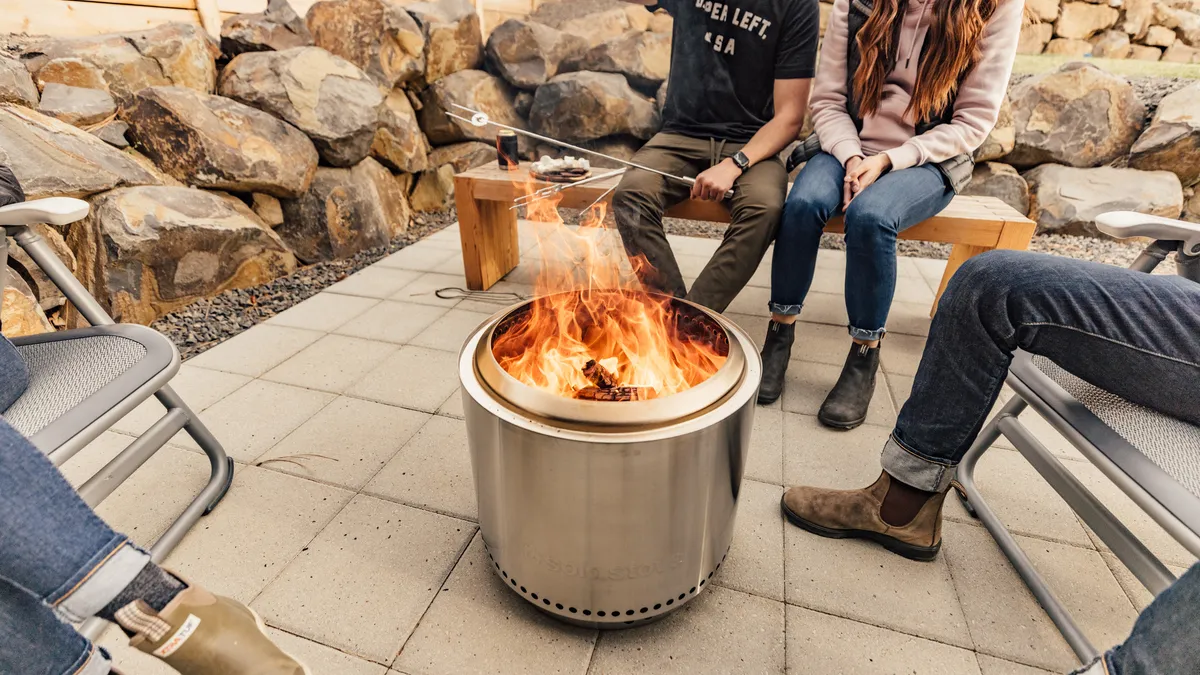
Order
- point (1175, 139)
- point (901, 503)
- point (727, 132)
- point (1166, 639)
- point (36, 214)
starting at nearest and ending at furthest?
point (1166, 639)
point (36, 214)
point (901, 503)
point (727, 132)
point (1175, 139)

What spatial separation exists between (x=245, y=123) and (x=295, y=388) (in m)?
1.94

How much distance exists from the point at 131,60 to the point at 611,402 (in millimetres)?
3681

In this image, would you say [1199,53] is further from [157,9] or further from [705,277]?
[157,9]

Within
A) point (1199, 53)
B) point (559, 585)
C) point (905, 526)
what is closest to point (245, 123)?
point (559, 585)

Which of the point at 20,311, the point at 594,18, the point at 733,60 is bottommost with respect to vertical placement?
the point at 20,311

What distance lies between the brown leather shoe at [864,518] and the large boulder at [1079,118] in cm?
434

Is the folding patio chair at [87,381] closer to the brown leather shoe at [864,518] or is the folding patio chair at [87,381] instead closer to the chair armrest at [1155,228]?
the brown leather shoe at [864,518]

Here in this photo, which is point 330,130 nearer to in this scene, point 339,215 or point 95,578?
point 339,215

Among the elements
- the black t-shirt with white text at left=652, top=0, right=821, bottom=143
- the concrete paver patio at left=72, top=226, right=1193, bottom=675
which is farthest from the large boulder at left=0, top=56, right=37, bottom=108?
the black t-shirt with white text at left=652, top=0, right=821, bottom=143

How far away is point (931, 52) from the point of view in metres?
1.91

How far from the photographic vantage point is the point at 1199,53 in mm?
7168

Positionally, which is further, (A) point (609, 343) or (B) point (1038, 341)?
(A) point (609, 343)

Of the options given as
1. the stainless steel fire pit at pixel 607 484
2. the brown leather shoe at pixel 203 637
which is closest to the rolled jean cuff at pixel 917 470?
the stainless steel fire pit at pixel 607 484

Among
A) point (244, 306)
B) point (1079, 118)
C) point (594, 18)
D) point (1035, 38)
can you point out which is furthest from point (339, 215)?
point (1035, 38)
